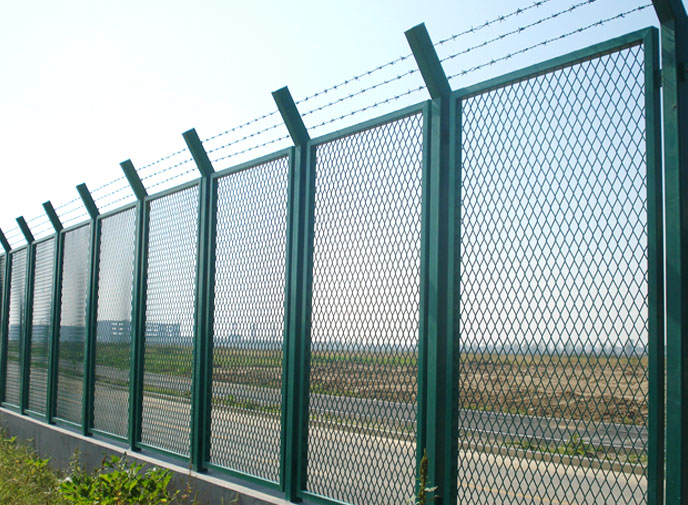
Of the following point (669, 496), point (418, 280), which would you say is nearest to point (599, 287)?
point (669, 496)

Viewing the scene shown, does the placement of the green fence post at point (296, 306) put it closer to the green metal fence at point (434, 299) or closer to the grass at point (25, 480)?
the green metal fence at point (434, 299)

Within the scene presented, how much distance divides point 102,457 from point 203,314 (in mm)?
2271

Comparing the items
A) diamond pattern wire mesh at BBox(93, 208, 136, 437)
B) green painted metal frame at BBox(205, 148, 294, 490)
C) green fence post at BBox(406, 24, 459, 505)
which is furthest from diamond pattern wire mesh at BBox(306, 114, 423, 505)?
A: diamond pattern wire mesh at BBox(93, 208, 136, 437)

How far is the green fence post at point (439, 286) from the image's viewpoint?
148 inches

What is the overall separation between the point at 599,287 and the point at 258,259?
283 centimetres

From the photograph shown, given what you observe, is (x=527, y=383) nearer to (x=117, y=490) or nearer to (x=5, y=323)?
(x=117, y=490)

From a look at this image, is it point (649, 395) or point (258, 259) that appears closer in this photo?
point (649, 395)

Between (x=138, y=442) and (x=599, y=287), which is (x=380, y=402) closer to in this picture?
(x=599, y=287)

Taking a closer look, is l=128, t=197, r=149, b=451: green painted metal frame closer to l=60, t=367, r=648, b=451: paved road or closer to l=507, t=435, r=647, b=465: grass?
l=60, t=367, r=648, b=451: paved road

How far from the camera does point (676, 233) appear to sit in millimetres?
2955

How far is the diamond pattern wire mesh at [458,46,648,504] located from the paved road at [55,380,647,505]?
0.06 m

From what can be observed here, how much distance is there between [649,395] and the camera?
297 cm

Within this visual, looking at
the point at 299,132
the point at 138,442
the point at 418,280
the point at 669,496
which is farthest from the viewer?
the point at 138,442

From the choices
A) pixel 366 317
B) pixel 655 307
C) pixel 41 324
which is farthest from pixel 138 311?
pixel 655 307
